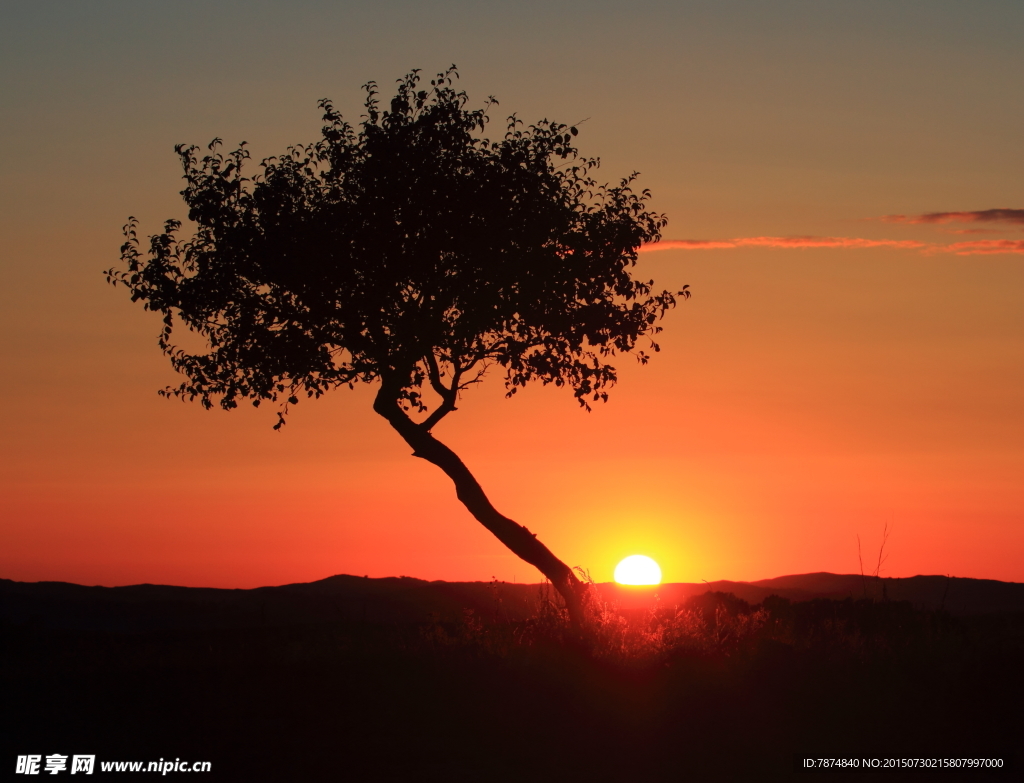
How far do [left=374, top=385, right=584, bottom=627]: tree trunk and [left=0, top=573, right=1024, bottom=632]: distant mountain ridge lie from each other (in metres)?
0.55

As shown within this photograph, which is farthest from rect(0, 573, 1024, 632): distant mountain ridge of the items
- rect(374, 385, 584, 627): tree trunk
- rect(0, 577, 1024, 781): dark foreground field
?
rect(0, 577, 1024, 781): dark foreground field

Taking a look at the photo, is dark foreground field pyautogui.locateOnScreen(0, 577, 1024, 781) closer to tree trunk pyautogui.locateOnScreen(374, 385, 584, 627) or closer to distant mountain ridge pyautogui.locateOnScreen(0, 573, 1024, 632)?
tree trunk pyautogui.locateOnScreen(374, 385, 584, 627)

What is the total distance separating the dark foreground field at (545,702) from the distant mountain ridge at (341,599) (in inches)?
147

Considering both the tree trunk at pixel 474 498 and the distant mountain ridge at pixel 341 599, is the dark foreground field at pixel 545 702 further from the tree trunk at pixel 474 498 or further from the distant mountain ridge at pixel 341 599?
the distant mountain ridge at pixel 341 599

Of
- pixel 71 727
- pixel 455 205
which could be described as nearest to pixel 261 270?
pixel 455 205

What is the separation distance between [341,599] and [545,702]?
3178 centimetres

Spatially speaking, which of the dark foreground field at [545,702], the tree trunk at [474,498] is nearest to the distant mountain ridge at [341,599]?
the tree trunk at [474,498]

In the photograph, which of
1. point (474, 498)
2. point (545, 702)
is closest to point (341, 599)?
point (474, 498)

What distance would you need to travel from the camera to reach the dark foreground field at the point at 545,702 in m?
14.7

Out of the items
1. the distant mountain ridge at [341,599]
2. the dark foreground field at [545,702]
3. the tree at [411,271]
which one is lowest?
the dark foreground field at [545,702]

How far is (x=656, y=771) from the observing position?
1443 centimetres

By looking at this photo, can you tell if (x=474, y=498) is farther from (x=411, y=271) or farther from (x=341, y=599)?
(x=341, y=599)

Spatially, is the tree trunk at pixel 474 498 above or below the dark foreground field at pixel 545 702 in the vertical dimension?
above

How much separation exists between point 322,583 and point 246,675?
43795mm
